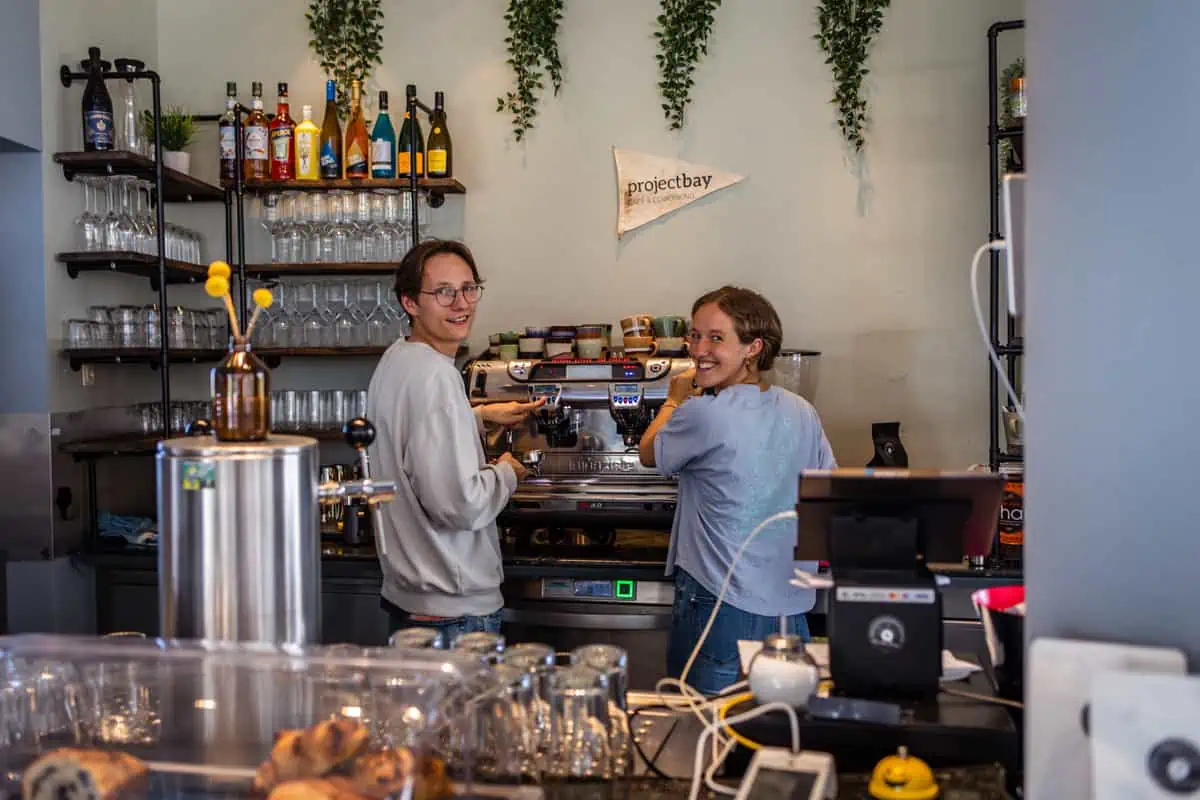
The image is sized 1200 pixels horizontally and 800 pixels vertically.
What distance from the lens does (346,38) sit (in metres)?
4.29

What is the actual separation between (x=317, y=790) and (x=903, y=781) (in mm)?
707

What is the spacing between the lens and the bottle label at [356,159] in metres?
4.05

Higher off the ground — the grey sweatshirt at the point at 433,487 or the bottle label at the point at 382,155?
the bottle label at the point at 382,155

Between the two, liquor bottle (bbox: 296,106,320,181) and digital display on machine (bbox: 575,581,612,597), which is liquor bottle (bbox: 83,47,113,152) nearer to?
liquor bottle (bbox: 296,106,320,181)

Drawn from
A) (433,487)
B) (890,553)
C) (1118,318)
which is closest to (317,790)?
(890,553)

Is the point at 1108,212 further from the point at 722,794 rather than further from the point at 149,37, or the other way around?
the point at 149,37

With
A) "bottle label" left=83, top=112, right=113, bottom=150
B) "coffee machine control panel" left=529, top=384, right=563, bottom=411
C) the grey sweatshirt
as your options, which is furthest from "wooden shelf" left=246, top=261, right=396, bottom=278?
the grey sweatshirt

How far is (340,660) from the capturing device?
1.40 metres

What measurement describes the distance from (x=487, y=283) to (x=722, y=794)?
3080mm

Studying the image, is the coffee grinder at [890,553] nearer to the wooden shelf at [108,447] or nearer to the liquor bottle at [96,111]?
the wooden shelf at [108,447]

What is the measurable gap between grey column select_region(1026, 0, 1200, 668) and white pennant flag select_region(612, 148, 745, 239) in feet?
9.26

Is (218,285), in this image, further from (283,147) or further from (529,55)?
(529,55)

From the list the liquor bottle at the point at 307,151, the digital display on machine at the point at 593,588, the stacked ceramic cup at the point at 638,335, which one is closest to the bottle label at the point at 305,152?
the liquor bottle at the point at 307,151

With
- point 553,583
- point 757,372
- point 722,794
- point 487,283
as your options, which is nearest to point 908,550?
point 722,794
